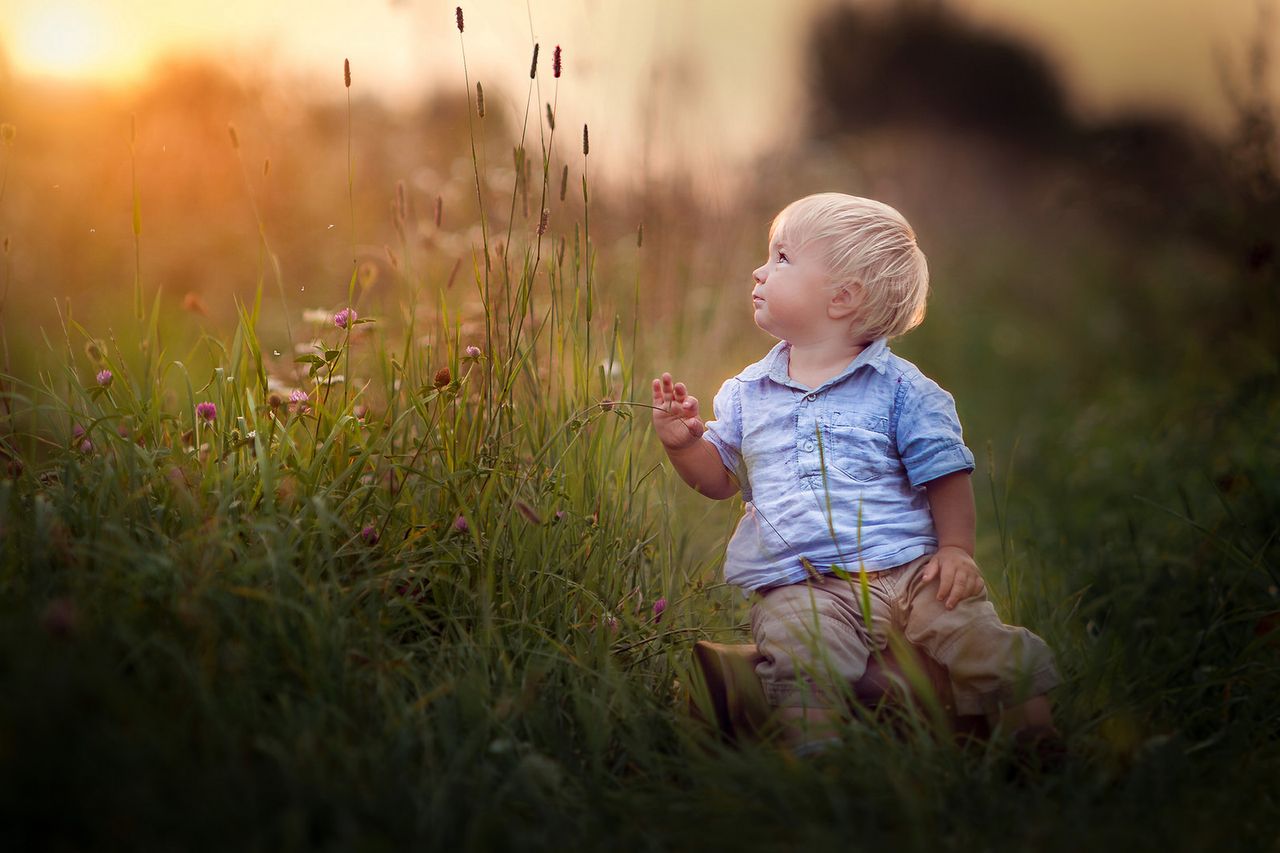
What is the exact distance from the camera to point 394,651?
1.94 metres

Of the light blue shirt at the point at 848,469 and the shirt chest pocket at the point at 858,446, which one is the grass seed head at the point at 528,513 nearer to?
the light blue shirt at the point at 848,469

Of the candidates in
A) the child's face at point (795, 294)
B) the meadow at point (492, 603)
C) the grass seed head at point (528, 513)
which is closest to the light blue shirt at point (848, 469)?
the child's face at point (795, 294)

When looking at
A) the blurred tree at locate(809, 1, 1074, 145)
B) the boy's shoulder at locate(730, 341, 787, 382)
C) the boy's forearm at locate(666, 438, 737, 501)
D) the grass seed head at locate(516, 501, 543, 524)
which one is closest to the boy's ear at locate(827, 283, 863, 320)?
the boy's shoulder at locate(730, 341, 787, 382)

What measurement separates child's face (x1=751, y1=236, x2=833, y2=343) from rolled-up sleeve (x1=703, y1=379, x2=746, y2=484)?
0.56 ft

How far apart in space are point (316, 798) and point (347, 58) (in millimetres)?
1527

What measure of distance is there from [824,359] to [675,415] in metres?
0.32

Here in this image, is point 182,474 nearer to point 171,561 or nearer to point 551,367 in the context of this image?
point 171,561

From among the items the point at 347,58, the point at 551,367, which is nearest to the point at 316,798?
the point at 551,367

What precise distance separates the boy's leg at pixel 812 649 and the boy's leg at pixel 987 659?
4.0 inches

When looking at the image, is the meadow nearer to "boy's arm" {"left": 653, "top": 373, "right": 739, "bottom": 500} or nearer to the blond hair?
"boy's arm" {"left": 653, "top": 373, "right": 739, "bottom": 500}

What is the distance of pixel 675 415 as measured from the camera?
230cm

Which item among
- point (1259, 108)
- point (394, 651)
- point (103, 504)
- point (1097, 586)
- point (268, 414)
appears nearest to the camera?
point (394, 651)

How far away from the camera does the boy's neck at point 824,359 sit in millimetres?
2330

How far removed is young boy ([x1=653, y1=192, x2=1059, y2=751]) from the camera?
2105 millimetres
